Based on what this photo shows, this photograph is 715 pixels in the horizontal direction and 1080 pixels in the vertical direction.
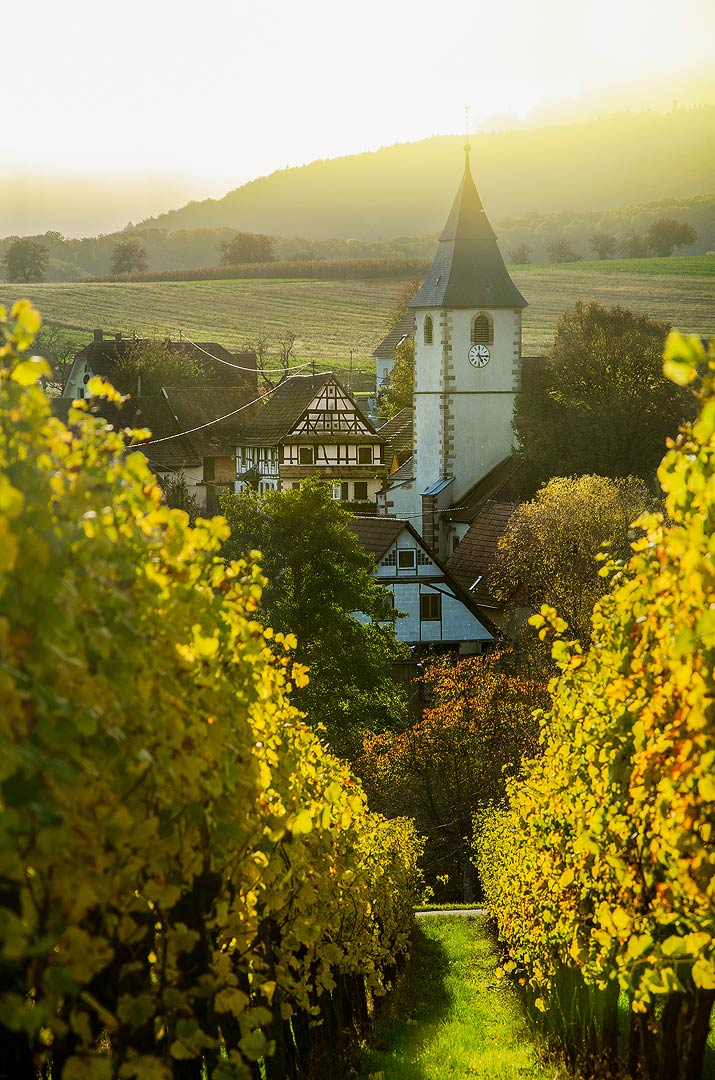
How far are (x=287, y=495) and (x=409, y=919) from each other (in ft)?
55.0

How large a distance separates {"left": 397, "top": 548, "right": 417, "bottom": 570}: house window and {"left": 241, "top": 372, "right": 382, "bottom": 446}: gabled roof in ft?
61.7

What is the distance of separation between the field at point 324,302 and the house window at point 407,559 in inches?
1921

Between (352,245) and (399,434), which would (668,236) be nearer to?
(352,245)

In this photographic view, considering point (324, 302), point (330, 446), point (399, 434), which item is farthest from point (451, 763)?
point (324, 302)

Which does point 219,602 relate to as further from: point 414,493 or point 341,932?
point 414,493

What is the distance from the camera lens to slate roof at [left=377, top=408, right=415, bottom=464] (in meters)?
68.7

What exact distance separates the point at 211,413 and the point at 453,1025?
62.9 metres

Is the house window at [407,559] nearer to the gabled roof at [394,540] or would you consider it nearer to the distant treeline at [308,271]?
the gabled roof at [394,540]

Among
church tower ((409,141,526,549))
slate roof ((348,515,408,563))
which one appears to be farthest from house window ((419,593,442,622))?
church tower ((409,141,526,549))

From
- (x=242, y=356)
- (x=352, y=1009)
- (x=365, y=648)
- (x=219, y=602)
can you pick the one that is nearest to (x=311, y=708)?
(x=365, y=648)

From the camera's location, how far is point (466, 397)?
60656 mm

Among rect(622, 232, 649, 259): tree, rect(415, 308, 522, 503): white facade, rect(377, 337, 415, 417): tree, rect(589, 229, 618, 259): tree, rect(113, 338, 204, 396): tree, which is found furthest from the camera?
rect(589, 229, 618, 259): tree

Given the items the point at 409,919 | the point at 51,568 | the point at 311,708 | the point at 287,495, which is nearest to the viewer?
the point at 51,568

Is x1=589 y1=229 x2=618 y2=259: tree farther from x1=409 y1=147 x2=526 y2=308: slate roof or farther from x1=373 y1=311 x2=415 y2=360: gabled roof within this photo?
x1=409 y1=147 x2=526 y2=308: slate roof
